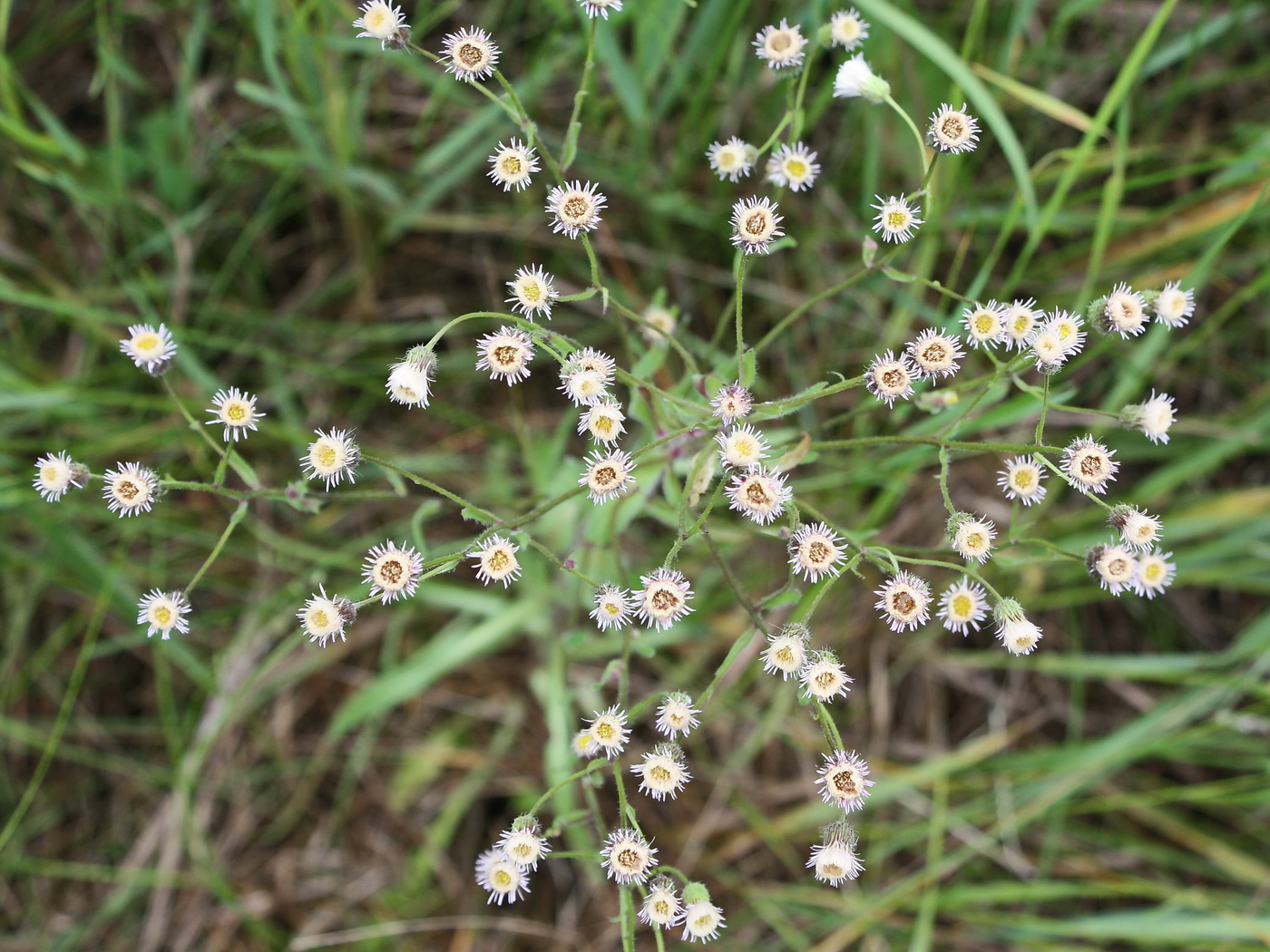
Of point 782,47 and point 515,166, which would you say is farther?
point 782,47

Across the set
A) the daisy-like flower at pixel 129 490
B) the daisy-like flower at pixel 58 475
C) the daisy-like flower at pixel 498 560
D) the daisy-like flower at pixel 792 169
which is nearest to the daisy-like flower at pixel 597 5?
the daisy-like flower at pixel 792 169

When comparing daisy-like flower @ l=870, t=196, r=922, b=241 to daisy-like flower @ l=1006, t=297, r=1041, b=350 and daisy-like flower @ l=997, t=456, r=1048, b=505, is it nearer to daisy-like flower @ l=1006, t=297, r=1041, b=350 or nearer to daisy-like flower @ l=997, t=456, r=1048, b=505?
daisy-like flower @ l=1006, t=297, r=1041, b=350

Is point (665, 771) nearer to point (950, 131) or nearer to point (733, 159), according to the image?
point (733, 159)

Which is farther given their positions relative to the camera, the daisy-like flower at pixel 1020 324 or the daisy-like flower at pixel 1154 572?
the daisy-like flower at pixel 1154 572

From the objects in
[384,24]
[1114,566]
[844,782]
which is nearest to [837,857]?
[844,782]

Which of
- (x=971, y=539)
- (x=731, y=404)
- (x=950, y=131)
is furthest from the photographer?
(x=950, y=131)

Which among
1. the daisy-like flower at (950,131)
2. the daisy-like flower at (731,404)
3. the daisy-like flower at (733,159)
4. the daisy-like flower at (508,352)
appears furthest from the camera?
the daisy-like flower at (733,159)

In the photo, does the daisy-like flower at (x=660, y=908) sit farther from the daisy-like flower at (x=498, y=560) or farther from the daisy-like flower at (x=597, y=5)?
the daisy-like flower at (x=597, y=5)
